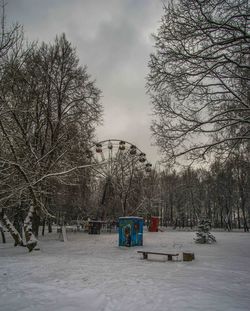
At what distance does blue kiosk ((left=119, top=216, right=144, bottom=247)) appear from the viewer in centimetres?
1881

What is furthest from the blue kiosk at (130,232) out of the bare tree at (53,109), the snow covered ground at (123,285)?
the snow covered ground at (123,285)

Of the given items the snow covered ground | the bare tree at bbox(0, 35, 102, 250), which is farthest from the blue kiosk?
the snow covered ground

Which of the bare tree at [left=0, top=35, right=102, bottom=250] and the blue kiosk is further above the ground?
the bare tree at [left=0, top=35, right=102, bottom=250]

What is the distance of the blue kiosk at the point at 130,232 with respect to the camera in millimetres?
18812

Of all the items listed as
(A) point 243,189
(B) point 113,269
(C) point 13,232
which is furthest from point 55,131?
(A) point 243,189

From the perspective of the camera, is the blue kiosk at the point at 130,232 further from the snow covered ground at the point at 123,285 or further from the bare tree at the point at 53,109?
the snow covered ground at the point at 123,285

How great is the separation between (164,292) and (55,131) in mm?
14290

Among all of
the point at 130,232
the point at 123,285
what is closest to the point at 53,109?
the point at 130,232

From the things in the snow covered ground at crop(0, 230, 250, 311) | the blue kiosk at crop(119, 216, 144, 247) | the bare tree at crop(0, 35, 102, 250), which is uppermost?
the bare tree at crop(0, 35, 102, 250)

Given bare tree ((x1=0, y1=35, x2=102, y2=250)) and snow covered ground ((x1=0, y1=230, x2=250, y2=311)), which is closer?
snow covered ground ((x1=0, y1=230, x2=250, y2=311))

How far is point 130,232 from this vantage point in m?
18.9

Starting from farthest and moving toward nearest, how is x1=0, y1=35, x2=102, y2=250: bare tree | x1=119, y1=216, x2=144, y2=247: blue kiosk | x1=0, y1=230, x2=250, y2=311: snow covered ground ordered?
1. x1=119, y1=216, x2=144, y2=247: blue kiosk
2. x1=0, y1=35, x2=102, y2=250: bare tree
3. x1=0, y1=230, x2=250, y2=311: snow covered ground

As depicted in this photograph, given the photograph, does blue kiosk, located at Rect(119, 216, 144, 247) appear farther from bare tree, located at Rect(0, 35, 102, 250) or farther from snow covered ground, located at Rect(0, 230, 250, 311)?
snow covered ground, located at Rect(0, 230, 250, 311)

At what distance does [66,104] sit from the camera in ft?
70.6
